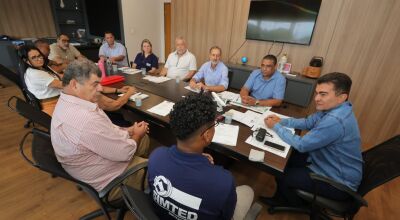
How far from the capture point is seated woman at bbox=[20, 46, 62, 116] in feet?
6.51

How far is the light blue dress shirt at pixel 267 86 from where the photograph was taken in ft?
7.04

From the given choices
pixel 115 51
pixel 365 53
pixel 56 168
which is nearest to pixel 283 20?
pixel 365 53

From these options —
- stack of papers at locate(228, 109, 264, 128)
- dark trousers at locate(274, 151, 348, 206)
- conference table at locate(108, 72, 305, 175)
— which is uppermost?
stack of papers at locate(228, 109, 264, 128)

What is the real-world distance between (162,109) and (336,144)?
1.39 meters

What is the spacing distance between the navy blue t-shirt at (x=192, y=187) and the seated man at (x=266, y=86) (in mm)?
1327

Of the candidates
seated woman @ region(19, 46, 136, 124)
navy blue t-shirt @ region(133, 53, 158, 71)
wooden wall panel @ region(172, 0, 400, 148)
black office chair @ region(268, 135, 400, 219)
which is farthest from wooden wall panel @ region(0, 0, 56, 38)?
black office chair @ region(268, 135, 400, 219)

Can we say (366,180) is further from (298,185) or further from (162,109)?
(162,109)

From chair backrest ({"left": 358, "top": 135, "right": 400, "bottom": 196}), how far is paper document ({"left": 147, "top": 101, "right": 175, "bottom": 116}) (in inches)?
59.5

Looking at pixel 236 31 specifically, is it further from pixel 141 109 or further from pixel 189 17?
pixel 141 109

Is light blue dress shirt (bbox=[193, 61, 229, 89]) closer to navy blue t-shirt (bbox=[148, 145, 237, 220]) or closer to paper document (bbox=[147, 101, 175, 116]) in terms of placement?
paper document (bbox=[147, 101, 175, 116])

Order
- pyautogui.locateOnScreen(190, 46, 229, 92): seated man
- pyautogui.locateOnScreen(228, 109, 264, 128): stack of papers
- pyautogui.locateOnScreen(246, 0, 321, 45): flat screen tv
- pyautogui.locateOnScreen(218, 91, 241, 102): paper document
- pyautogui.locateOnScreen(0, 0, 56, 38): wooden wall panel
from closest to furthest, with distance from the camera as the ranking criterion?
pyautogui.locateOnScreen(228, 109, 264, 128): stack of papers, pyautogui.locateOnScreen(218, 91, 241, 102): paper document, pyautogui.locateOnScreen(190, 46, 229, 92): seated man, pyautogui.locateOnScreen(246, 0, 321, 45): flat screen tv, pyautogui.locateOnScreen(0, 0, 56, 38): wooden wall panel

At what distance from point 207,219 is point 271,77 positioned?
1.85 metres

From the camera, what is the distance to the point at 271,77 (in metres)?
2.24

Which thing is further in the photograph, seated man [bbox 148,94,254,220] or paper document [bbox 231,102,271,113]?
paper document [bbox 231,102,271,113]
